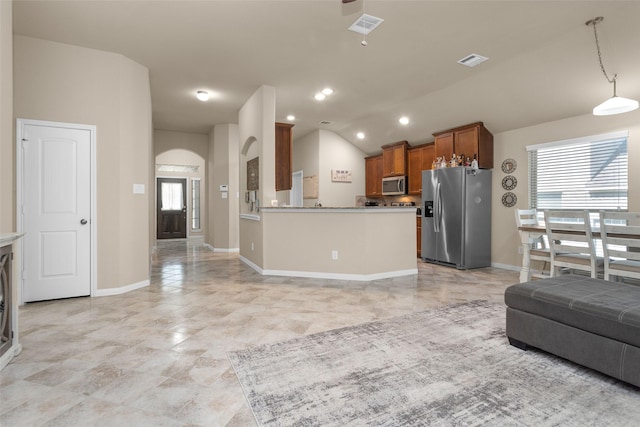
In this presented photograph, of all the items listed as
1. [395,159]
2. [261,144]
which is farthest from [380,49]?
[395,159]

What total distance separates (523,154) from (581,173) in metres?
0.86

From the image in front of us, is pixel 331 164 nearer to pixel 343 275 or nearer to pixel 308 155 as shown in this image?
pixel 308 155

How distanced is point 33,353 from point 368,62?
4.43 m

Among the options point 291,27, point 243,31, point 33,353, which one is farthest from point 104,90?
point 33,353

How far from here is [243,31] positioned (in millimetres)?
3570

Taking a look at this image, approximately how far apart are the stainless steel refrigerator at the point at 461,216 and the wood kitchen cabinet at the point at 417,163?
0.80 m

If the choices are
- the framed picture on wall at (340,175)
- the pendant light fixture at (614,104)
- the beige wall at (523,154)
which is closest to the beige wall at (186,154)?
the framed picture on wall at (340,175)

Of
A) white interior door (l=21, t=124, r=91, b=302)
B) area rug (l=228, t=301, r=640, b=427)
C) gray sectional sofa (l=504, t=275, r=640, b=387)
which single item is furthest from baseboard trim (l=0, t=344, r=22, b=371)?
gray sectional sofa (l=504, t=275, r=640, b=387)

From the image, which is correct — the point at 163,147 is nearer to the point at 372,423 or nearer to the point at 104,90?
the point at 104,90

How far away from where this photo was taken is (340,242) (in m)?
4.82

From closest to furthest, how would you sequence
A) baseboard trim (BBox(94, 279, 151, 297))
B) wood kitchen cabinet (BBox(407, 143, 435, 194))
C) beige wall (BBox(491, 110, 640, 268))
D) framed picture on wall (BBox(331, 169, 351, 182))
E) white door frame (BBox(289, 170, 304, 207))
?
1. baseboard trim (BBox(94, 279, 151, 297))
2. beige wall (BBox(491, 110, 640, 268))
3. wood kitchen cabinet (BBox(407, 143, 435, 194))
4. framed picture on wall (BBox(331, 169, 351, 182))
5. white door frame (BBox(289, 170, 304, 207))

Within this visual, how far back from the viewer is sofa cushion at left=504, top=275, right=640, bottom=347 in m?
1.91

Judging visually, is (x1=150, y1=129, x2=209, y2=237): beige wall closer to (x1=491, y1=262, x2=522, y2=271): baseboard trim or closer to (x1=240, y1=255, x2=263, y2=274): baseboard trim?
(x1=240, y1=255, x2=263, y2=274): baseboard trim

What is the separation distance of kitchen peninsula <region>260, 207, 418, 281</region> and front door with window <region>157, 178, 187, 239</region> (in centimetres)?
585
